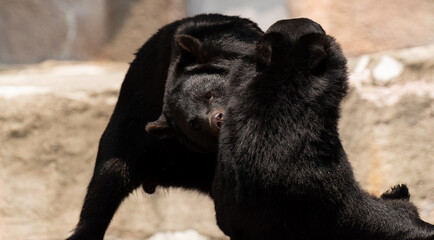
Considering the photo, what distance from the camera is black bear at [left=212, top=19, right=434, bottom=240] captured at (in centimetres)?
288

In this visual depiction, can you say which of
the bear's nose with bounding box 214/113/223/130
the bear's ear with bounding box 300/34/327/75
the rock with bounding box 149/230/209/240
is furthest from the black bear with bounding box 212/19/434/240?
the rock with bounding box 149/230/209/240

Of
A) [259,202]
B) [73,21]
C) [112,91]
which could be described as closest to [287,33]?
[259,202]

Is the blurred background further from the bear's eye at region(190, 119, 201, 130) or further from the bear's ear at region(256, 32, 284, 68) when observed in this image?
the bear's ear at region(256, 32, 284, 68)

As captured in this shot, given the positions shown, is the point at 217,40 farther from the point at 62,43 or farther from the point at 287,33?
the point at 62,43

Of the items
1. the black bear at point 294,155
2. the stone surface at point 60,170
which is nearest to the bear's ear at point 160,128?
the black bear at point 294,155

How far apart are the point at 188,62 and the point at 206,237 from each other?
96.1 inches

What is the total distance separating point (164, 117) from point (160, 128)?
7 centimetres

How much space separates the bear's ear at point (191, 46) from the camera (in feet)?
14.0

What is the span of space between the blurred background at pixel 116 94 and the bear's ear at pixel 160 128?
42.9 inches

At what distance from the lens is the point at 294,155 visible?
287 cm

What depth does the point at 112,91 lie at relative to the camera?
6445mm

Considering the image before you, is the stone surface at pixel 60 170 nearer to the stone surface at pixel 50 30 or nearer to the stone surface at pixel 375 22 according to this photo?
the stone surface at pixel 375 22

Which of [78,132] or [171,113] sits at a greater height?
[78,132]

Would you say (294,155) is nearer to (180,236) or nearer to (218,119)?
(218,119)
